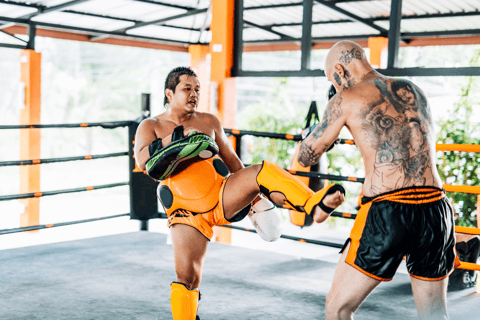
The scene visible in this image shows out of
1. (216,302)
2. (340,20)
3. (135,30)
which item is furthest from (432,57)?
(216,302)

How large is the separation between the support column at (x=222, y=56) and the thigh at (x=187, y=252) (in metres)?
2.39

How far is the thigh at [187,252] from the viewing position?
2.11m

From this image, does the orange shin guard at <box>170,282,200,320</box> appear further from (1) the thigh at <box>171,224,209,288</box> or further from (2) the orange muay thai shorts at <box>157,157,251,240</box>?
(2) the orange muay thai shorts at <box>157,157,251,240</box>

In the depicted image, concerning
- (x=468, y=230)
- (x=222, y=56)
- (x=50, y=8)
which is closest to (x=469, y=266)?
(x=468, y=230)

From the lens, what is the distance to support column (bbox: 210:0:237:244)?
4.33m

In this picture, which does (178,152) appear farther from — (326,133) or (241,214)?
(326,133)

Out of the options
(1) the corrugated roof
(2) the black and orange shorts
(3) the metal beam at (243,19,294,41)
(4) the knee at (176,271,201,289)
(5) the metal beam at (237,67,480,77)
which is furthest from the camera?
(3) the metal beam at (243,19,294,41)

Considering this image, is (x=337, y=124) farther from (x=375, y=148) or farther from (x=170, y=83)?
(x=170, y=83)

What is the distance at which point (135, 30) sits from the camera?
22.2 feet

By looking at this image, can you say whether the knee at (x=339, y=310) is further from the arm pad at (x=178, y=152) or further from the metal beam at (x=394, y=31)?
the metal beam at (x=394, y=31)

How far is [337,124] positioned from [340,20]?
4939mm

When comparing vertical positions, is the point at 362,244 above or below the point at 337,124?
below

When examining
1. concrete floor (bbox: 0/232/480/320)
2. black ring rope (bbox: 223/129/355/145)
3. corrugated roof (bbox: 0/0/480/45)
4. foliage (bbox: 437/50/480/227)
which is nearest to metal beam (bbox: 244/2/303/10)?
corrugated roof (bbox: 0/0/480/45)

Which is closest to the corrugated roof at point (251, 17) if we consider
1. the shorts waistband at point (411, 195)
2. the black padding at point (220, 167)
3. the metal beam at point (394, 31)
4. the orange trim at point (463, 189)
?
the metal beam at point (394, 31)
